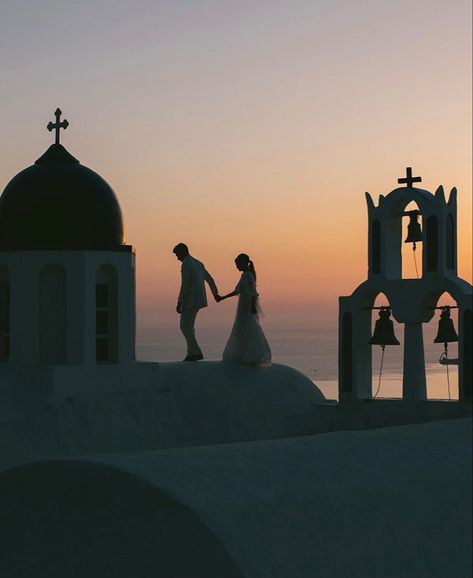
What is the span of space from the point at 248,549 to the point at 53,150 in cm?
869

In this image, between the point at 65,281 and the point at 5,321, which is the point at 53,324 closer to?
the point at 65,281

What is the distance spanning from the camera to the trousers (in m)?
18.3

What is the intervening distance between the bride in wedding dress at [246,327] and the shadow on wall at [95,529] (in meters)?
7.88

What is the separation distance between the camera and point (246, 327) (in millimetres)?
17984

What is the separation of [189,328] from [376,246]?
13.3ft

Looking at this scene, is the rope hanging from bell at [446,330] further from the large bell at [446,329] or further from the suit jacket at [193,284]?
the suit jacket at [193,284]

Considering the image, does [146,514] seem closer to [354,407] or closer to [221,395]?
[354,407]

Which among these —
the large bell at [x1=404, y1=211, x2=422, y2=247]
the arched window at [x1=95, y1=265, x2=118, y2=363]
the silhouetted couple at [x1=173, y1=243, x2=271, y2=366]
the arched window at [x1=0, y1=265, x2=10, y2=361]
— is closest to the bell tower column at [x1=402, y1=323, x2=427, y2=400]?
the large bell at [x1=404, y1=211, x2=422, y2=247]

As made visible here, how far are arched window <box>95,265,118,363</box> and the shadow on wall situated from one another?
592 centimetres

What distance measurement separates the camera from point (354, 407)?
15484mm

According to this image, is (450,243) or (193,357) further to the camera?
(193,357)

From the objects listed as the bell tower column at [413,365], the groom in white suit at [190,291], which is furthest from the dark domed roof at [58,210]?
the bell tower column at [413,365]

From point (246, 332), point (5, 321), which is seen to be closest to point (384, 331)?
point (246, 332)

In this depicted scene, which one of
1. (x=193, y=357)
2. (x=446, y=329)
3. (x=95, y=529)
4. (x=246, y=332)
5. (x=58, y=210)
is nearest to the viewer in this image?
(x=95, y=529)
